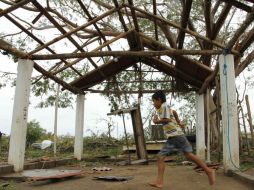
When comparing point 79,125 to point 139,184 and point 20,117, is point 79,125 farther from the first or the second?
point 139,184

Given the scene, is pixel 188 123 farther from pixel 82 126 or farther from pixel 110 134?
pixel 82 126

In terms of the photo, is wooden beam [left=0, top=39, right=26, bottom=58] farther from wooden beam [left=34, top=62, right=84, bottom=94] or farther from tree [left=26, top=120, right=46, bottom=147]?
tree [left=26, top=120, right=46, bottom=147]

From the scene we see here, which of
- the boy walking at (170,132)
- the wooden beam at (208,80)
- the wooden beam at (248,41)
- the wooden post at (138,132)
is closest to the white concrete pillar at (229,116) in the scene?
the wooden beam at (248,41)

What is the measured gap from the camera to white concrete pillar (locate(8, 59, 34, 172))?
8695 millimetres

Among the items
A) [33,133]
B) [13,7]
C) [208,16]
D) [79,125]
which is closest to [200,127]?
[79,125]

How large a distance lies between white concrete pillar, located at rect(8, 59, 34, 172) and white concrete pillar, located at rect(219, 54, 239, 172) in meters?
4.73

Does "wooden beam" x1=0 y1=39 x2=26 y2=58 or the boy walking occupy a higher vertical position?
"wooden beam" x1=0 y1=39 x2=26 y2=58

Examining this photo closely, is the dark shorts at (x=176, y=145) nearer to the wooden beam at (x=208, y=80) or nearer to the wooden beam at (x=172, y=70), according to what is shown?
the wooden beam at (x=208, y=80)

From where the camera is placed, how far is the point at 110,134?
731 inches

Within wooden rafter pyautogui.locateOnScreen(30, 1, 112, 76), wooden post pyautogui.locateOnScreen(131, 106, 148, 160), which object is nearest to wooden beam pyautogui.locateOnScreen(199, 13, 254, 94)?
wooden post pyautogui.locateOnScreen(131, 106, 148, 160)

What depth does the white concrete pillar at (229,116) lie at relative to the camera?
→ 26.7 ft

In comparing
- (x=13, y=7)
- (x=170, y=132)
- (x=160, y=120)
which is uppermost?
(x=13, y=7)

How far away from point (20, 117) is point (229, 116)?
4.92 metres

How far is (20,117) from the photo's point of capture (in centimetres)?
884
